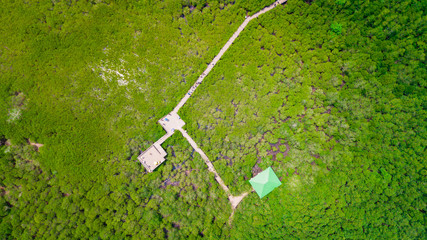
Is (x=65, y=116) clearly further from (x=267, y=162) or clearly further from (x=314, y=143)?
(x=314, y=143)

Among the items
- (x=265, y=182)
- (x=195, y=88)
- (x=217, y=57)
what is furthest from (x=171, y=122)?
(x=265, y=182)

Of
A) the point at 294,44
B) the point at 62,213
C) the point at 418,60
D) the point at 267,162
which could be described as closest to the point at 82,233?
the point at 62,213

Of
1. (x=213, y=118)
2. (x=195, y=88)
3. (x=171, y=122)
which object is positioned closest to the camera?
(x=213, y=118)

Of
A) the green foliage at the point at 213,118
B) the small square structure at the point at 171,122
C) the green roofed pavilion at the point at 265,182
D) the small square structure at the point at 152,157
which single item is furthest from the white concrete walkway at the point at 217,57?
the green roofed pavilion at the point at 265,182

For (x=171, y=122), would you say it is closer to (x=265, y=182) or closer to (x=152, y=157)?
(x=152, y=157)

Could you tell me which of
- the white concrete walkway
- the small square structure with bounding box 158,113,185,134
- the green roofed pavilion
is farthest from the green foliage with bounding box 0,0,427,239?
the small square structure with bounding box 158,113,185,134

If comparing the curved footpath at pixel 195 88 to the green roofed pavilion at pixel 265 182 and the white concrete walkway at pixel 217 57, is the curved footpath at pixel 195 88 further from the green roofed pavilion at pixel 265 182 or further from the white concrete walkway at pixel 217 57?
the green roofed pavilion at pixel 265 182
